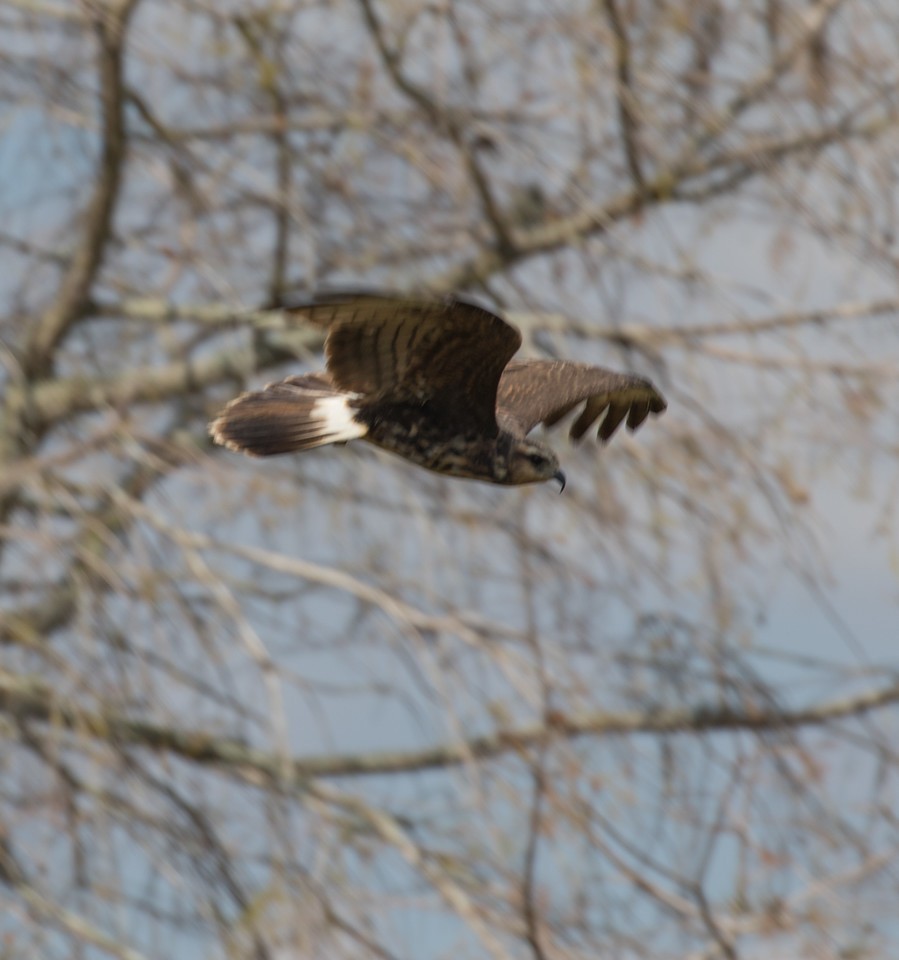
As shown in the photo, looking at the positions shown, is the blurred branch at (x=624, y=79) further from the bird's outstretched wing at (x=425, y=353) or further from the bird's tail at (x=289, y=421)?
the bird's outstretched wing at (x=425, y=353)

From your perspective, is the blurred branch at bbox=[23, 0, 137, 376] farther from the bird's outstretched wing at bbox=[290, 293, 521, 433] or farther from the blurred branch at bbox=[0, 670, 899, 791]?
the bird's outstretched wing at bbox=[290, 293, 521, 433]

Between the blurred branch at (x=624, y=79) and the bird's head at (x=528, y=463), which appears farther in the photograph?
the blurred branch at (x=624, y=79)

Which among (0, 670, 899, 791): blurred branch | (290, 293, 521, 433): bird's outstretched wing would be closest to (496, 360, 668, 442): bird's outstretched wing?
(290, 293, 521, 433): bird's outstretched wing

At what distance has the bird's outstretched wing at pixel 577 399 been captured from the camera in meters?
3.70

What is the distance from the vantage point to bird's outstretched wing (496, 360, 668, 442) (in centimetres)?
370

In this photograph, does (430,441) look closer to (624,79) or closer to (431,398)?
(431,398)

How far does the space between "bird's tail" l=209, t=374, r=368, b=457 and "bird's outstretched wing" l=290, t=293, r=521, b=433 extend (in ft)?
0.33

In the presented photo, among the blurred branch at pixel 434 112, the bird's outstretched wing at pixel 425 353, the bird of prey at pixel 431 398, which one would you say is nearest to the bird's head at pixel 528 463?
the bird of prey at pixel 431 398

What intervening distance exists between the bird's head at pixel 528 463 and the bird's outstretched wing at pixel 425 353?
157mm

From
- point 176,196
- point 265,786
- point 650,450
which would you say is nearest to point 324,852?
point 265,786

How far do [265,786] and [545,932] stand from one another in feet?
3.42

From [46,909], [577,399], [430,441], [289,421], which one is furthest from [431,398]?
[46,909]

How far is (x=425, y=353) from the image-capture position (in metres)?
3.20

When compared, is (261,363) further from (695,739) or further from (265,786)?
(695,739)
